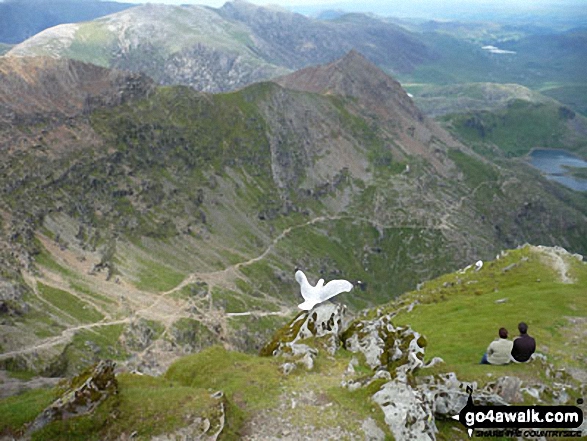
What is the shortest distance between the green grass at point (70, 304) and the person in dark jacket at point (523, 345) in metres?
145

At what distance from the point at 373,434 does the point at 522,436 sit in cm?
1073

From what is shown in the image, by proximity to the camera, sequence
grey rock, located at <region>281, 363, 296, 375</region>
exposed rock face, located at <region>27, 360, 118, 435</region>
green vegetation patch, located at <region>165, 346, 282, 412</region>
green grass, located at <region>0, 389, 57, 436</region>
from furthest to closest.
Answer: grey rock, located at <region>281, 363, 296, 375</region>, green vegetation patch, located at <region>165, 346, 282, 412</region>, green grass, located at <region>0, 389, 57, 436</region>, exposed rock face, located at <region>27, 360, 118, 435</region>

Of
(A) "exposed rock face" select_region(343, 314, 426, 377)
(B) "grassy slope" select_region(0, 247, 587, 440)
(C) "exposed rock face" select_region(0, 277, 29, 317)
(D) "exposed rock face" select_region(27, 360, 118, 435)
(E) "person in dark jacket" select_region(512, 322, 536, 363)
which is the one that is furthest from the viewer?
(C) "exposed rock face" select_region(0, 277, 29, 317)

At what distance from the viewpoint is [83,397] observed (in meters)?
31.3

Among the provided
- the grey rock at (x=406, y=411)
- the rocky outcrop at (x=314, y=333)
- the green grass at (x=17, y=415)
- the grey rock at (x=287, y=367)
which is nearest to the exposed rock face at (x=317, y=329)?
the rocky outcrop at (x=314, y=333)

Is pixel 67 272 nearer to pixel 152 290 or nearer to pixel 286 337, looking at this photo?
pixel 152 290

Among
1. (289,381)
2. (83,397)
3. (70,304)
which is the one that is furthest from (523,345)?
(70,304)

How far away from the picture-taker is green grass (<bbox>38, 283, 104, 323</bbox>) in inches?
6088

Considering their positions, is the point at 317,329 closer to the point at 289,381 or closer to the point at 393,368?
the point at 393,368

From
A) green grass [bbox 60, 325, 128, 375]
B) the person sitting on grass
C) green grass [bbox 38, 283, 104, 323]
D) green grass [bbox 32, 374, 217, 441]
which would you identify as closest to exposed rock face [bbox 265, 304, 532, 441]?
the person sitting on grass

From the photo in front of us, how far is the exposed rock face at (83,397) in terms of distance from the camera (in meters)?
30.2

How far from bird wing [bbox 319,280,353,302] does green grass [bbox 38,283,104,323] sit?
128m

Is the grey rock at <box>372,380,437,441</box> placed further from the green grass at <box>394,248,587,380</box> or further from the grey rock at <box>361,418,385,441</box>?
the green grass at <box>394,248,587,380</box>

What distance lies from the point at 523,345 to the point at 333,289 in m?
18.8
